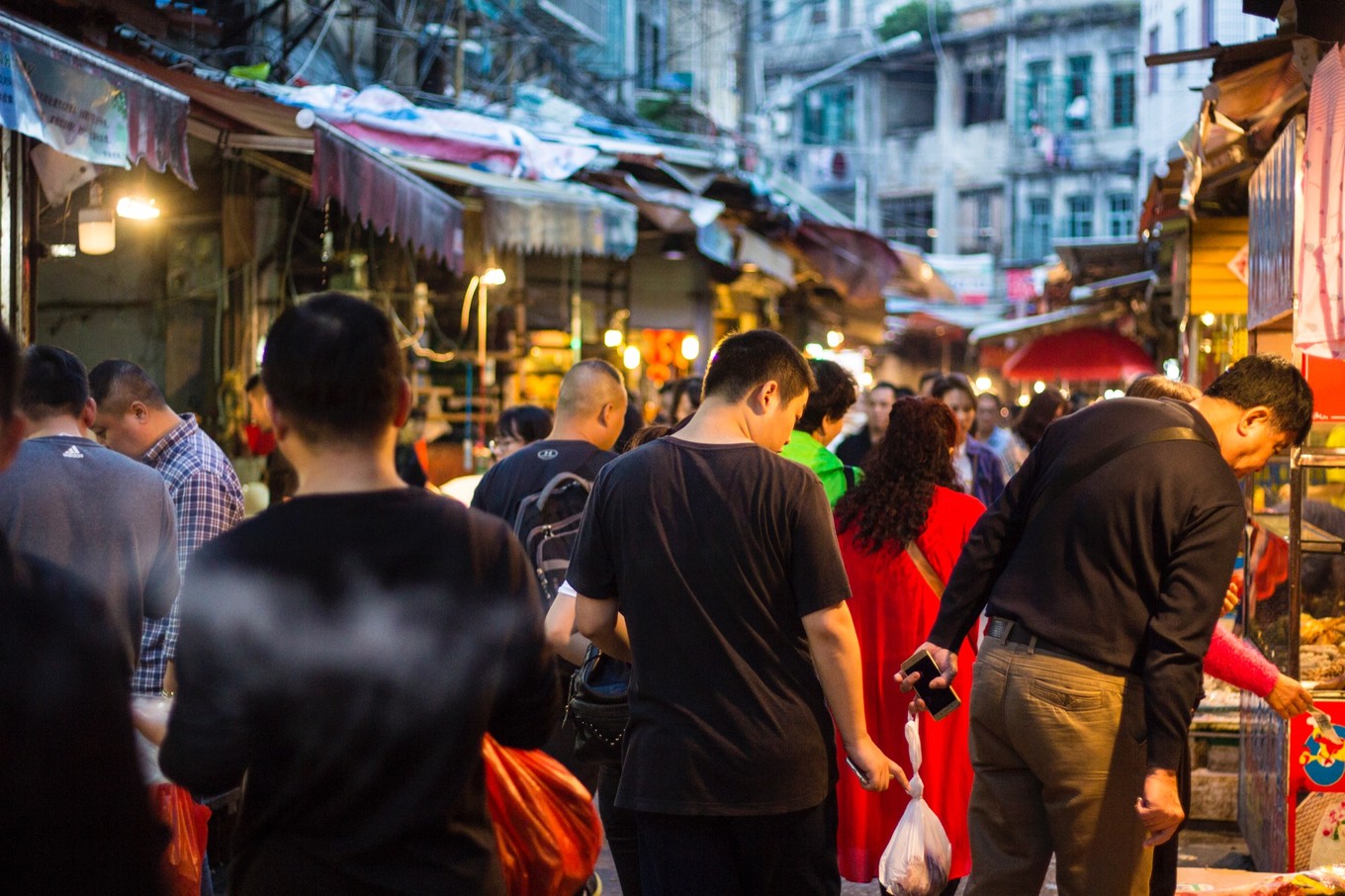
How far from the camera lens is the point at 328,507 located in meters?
2.31

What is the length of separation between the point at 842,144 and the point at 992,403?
36.8 meters

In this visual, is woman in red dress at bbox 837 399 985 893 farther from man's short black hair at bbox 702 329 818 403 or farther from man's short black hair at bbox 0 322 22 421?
man's short black hair at bbox 0 322 22 421

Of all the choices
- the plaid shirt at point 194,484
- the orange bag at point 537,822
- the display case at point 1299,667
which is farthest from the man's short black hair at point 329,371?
the display case at point 1299,667

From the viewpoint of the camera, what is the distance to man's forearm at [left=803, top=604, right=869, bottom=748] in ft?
11.5

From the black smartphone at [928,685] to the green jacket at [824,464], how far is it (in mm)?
1438

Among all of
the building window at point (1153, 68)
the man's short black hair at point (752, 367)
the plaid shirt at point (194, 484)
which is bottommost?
the plaid shirt at point (194, 484)

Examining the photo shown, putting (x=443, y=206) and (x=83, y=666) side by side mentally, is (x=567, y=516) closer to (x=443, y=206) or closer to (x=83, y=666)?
(x=83, y=666)

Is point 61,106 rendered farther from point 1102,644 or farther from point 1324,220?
point 1324,220

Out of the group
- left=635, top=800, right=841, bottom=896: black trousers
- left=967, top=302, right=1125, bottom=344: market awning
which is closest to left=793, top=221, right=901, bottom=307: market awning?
left=967, top=302, right=1125, bottom=344: market awning

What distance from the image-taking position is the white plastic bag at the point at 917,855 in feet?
14.4

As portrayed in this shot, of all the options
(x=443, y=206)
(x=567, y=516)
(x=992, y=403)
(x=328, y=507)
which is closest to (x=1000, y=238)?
(x=992, y=403)

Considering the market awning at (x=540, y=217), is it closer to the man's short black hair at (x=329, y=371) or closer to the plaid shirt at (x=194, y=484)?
the plaid shirt at (x=194, y=484)

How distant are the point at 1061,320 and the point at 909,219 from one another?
25326 mm

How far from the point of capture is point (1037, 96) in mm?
44375
